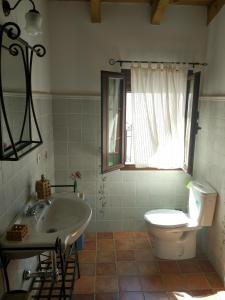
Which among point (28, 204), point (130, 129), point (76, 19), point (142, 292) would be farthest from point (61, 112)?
point (142, 292)

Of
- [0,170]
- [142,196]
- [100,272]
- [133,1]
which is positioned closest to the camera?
[0,170]

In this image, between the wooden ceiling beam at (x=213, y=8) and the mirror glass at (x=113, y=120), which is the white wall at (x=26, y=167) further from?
the wooden ceiling beam at (x=213, y=8)

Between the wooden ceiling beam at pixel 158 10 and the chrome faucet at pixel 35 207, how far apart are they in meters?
2.03

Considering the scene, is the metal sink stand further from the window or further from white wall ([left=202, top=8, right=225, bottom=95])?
white wall ([left=202, top=8, right=225, bottom=95])

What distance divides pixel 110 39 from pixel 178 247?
2.27 meters

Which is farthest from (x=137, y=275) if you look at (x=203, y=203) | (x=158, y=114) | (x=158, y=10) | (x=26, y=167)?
(x=158, y=10)

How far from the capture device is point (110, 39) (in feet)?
9.30

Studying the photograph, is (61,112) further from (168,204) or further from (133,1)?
(168,204)

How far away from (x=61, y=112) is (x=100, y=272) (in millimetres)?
1674

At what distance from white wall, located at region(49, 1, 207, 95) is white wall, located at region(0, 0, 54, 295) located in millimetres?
187

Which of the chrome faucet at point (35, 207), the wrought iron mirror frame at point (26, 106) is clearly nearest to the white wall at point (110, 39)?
the wrought iron mirror frame at point (26, 106)

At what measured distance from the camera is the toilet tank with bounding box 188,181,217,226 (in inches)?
99.8

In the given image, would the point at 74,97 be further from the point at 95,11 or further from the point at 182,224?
the point at 182,224

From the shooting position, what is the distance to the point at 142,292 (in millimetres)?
2283
